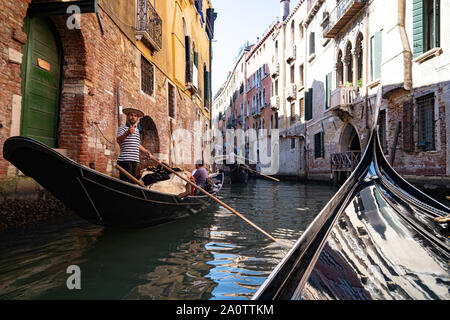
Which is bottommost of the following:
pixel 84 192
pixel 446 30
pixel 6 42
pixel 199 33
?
pixel 84 192

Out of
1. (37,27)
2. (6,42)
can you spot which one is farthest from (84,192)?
(37,27)

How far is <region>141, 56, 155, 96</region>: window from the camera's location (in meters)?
7.14

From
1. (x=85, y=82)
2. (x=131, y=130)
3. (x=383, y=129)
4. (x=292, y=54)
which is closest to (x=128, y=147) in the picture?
(x=131, y=130)

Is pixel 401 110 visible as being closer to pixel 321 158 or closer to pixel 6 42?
pixel 321 158

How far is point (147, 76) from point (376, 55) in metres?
6.43

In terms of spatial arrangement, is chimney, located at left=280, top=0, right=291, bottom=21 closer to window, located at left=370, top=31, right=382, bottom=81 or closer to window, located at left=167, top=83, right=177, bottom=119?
window, located at left=370, top=31, right=382, bottom=81

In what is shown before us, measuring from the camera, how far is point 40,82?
4398 mm

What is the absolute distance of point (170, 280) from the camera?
2.22 metres

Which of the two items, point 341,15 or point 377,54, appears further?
point 341,15

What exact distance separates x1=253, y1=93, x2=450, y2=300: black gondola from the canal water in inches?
30.2

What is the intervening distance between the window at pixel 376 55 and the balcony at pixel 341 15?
1332 millimetres

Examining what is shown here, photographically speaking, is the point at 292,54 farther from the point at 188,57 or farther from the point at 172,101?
the point at 172,101

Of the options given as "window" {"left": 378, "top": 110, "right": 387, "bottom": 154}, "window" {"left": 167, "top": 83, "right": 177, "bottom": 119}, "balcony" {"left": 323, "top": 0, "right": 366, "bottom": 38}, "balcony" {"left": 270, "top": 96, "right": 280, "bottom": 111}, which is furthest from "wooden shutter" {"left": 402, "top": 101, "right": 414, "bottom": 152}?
"balcony" {"left": 270, "top": 96, "right": 280, "bottom": 111}
